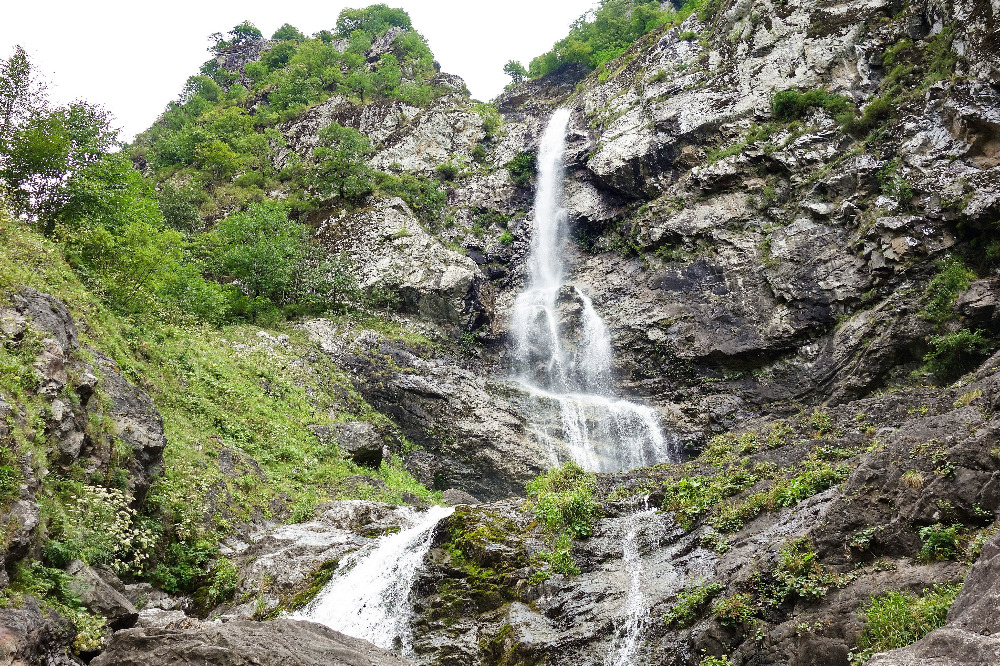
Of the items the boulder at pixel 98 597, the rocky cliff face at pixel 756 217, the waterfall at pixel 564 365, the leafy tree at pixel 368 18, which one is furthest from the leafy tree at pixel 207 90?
the boulder at pixel 98 597

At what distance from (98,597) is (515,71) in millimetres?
55303

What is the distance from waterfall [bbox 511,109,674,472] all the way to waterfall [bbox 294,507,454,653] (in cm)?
960

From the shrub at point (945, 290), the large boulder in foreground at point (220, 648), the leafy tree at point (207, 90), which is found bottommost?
the large boulder in foreground at point (220, 648)

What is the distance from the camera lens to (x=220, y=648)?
539cm

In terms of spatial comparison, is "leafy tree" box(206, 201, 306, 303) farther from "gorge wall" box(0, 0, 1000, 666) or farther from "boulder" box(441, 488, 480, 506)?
"boulder" box(441, 488, 480, 506)

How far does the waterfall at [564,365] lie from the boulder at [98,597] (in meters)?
14.6

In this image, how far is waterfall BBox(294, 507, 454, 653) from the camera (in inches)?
381

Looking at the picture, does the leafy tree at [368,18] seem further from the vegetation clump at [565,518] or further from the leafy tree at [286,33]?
the vegetation clump at [565,518]

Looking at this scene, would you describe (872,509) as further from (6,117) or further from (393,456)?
(6,117)

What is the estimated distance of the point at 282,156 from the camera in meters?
36.8

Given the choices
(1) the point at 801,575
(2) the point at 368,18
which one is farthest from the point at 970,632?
(2) the point at 368,18

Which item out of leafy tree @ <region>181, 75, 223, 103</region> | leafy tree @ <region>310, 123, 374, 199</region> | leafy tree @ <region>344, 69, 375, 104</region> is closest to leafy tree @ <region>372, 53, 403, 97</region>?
leafy tree @ <region>344, 69, 375, 104</region>

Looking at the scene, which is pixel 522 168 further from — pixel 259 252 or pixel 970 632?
pixel 970 632

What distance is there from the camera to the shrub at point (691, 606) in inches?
305
